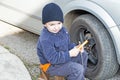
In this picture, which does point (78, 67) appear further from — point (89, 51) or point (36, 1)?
point (36, 1)

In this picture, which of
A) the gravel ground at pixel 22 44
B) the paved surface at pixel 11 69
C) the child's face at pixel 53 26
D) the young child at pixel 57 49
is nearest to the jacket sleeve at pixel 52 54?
the young child at pixel 57 49

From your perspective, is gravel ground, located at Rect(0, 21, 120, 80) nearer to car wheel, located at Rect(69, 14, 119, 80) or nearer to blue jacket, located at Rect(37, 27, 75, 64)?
car wheel, located at Rect(69, 14, 119, 80)

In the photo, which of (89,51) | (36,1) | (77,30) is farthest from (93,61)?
(36,1)

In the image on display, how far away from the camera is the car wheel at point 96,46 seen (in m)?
3.97

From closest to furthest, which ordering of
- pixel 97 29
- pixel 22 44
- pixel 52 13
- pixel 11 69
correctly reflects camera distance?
1. pixel 52 13
2. pixel 11 69
3. pixel 97 29
4. pixel 22 44

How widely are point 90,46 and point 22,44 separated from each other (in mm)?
1446

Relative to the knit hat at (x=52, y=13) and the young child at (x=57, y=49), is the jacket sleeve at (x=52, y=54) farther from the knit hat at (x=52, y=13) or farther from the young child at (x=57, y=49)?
the knit hat at (x=52, y=13)

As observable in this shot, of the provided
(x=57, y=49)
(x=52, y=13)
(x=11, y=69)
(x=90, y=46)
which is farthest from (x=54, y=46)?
(x=90, y=46)

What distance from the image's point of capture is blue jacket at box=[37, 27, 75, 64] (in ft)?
11.2

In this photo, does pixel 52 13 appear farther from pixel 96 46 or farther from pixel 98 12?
pixel 96 46

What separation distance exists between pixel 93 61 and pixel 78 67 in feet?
2.41

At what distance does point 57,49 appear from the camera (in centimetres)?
351

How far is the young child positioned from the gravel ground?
69 centimetres

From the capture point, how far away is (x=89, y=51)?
420cm
